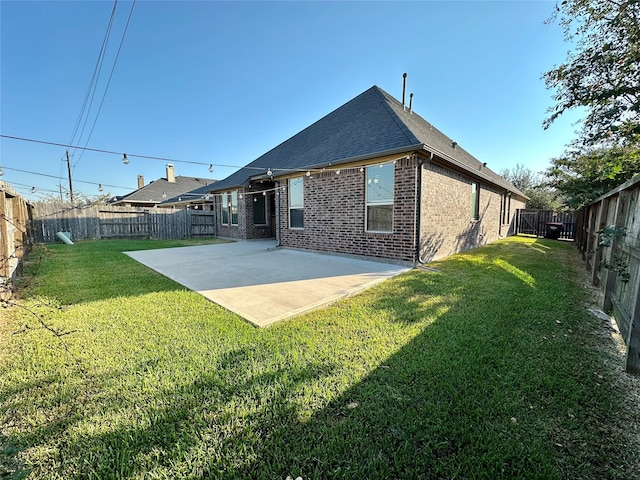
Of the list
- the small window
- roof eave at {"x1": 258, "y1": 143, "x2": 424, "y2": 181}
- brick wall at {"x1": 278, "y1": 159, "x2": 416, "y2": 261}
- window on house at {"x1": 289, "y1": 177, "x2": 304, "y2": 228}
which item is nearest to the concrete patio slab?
brick wall at {"x1": 278, "y1": 159, "x2": 416, "y2": 261}

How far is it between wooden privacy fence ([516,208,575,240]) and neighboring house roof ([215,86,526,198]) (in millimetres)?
11930

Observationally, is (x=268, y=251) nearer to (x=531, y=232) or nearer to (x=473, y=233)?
(x=473, y=233)

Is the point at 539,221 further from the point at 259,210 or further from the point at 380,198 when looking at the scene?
the point at 259,210

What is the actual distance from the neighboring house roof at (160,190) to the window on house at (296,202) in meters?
19.7

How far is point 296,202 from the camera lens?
32.7 ft

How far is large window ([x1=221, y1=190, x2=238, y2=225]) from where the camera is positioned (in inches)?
555

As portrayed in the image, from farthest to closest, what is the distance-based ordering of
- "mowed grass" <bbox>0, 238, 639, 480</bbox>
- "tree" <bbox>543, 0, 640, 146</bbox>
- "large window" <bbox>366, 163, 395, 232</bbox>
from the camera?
"large window" <bbox>366, 163, 395, 232</bbox> → "tree" <bbox>543, 0, 640, 146</bbox> → "mowed grass" <bbox>0, 238, 639, 480</bbox>

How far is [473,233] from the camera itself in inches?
A: 430

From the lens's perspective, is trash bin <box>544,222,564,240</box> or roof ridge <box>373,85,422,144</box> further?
trash bin <box>544,222,564,240</box>

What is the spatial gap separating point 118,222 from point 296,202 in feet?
38.4

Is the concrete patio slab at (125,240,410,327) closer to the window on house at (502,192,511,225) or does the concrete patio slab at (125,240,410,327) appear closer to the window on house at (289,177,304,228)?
the window on house at (289,177,304,228)

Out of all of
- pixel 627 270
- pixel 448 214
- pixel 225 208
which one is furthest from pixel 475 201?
pixel 225 208

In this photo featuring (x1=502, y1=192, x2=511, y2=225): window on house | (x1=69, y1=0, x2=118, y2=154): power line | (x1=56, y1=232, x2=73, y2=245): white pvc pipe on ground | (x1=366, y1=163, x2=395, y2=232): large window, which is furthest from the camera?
(x1=502, y1=192, x2=511, y2=225): window on house

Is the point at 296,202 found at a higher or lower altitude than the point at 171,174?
lower
